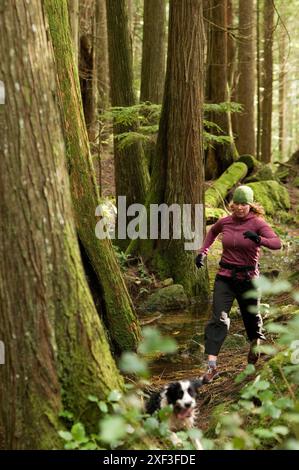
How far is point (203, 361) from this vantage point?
8.23 meters

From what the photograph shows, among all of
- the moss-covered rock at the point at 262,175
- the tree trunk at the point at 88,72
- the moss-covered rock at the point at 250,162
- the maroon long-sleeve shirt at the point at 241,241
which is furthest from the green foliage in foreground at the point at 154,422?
the tree trunk at the point at 88,72

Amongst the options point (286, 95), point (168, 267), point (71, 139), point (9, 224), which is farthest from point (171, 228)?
point (286, 95)

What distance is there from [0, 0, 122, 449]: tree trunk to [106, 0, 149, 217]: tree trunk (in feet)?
29.5

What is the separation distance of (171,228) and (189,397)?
7206mm

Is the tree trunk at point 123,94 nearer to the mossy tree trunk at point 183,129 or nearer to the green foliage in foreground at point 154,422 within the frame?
the mossy tree trunk at point 183,129

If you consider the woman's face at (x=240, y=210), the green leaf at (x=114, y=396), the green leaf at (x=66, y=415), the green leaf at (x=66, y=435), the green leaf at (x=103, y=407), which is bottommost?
the green leaf at (x=66, y=435)

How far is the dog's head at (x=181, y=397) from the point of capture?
4652mm

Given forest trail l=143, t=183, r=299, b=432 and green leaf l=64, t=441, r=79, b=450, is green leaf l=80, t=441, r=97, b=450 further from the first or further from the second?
forest trail l=143, t=183, r=299, b=432

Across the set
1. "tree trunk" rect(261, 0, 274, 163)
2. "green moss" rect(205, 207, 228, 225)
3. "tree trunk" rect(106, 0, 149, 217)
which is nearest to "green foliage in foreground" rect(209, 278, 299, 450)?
"tree trunk" rect(106, 0, 149, 217)

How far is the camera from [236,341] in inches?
344

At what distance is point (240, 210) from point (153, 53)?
10327 millimetres

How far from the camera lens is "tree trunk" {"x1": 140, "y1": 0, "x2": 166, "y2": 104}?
52.6 feet

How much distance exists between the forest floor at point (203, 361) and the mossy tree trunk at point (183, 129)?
71 centimetres

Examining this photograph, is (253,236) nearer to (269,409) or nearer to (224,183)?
(269,409)
